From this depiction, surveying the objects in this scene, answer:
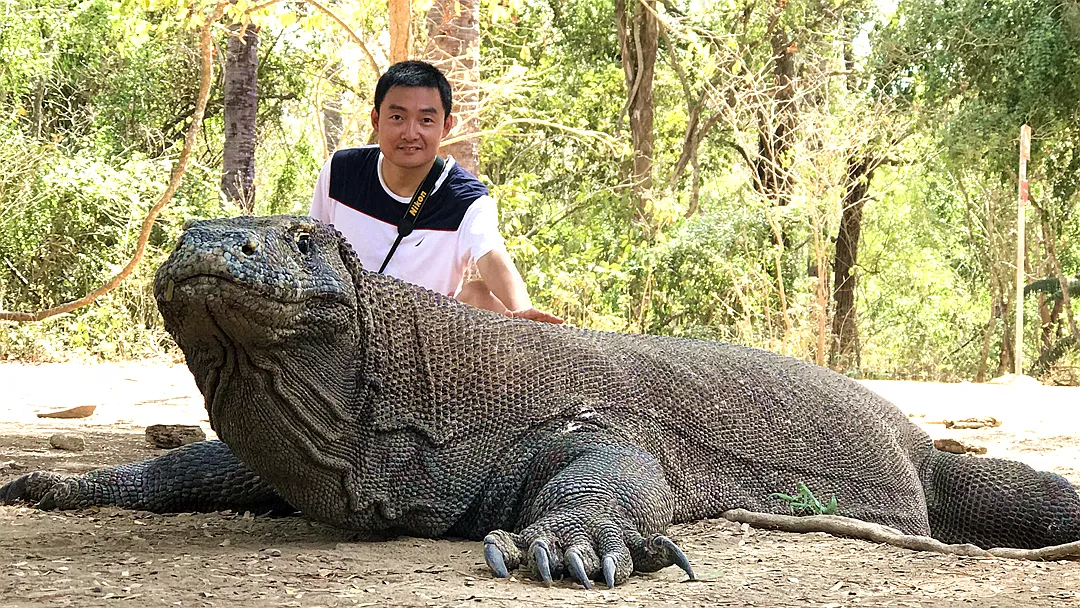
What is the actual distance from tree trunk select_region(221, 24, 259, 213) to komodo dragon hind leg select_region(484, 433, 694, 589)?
10936 mm

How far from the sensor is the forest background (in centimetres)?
1165

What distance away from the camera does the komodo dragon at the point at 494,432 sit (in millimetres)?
2438

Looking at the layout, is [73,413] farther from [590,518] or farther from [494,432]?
[590,518]

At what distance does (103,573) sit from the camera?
229cm

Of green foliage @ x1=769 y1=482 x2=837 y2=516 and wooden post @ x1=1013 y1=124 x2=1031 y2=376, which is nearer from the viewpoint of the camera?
green foliage @ x1=769 y1=482 x2=837 y2=516

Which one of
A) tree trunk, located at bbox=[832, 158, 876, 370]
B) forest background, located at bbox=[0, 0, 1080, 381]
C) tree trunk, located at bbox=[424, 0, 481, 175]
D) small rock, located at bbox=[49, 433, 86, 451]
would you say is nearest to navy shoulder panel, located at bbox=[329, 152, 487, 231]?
small rock, located at bbox=[49, 433, 86, 451]

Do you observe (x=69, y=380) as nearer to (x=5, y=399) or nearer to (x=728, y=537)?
(x=5, y=399)

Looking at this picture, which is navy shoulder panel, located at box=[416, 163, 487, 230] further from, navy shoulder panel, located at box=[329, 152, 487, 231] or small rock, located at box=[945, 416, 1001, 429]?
small rock, located at box=[945, 416, 1001, 429]

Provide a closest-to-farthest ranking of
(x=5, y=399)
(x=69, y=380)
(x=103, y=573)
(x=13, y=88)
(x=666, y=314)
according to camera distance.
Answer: (x=103, y=573) < (x=5, y=399) < (x=69, y=380) < (x=666, y=314) < (x=13, y=88)

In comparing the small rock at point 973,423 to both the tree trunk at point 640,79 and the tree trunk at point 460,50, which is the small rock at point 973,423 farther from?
the tree trunk at point 640,79

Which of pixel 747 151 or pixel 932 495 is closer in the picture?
pixel 932 495

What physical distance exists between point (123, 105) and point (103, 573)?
50.6 ft

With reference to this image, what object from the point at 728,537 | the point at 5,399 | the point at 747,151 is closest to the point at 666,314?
the point at 747,151

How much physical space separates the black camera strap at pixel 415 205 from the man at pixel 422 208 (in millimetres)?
18
